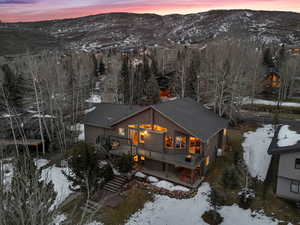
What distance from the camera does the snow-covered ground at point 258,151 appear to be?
20.8m

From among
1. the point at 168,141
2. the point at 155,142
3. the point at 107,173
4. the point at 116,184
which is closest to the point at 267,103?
the point at 168,141

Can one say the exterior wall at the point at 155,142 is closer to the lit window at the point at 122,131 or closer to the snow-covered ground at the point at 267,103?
the lit window at the point at 122,131

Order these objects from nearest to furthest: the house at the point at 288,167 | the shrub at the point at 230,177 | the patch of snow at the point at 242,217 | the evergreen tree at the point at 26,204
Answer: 1. the evergreen tree at the point at 26,204
2. the patch of snow at the point at 242,217
3. the shrub at the point at 230,177
4. the house at the point at 288,167

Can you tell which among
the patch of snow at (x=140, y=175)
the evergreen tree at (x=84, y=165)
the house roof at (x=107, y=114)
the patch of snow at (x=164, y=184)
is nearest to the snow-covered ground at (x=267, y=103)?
the house roof at (x=107, y=114)

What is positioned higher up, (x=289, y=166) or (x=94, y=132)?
(x=289, y=166)

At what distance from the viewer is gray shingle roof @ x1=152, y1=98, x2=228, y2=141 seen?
1923 cm

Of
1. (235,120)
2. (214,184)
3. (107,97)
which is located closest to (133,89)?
(107,97)

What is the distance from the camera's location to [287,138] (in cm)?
1805

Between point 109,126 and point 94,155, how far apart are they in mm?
7251

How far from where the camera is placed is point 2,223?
5562mm

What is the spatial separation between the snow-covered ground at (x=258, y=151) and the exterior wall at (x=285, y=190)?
2534 millimetres

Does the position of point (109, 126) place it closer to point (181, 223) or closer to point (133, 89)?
point (181, 223)

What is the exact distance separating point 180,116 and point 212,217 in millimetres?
8784

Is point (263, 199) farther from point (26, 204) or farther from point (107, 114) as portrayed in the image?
point (107, 114)
